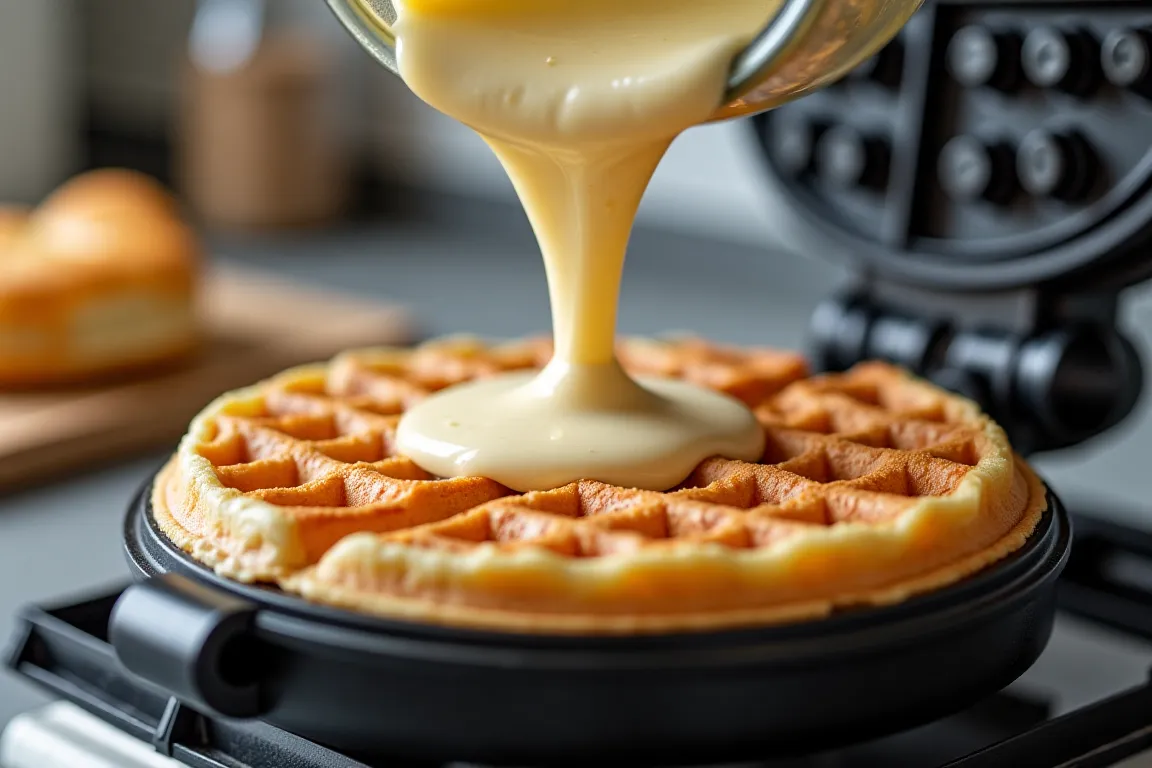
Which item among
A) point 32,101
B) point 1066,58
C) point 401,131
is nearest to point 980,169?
point 1066,58

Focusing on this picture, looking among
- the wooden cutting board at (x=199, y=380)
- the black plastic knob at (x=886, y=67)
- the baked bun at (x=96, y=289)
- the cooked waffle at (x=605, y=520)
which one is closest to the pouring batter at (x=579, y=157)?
the cooked waffle at (x=605, y=520)

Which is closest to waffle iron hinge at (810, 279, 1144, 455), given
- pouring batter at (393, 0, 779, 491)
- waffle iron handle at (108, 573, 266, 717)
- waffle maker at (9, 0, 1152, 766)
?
waffle maker at (9, 0, 1152, 766)

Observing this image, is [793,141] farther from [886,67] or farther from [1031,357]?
[1031,357]

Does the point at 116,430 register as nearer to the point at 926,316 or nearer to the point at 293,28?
the point at 926,316

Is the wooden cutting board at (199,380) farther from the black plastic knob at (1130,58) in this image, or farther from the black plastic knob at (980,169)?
the black plastic knob at (1130,58)

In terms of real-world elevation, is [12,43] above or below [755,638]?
below

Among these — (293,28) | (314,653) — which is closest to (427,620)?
(314,653)

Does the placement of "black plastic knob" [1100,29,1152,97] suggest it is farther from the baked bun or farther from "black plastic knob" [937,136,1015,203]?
the baked bun
